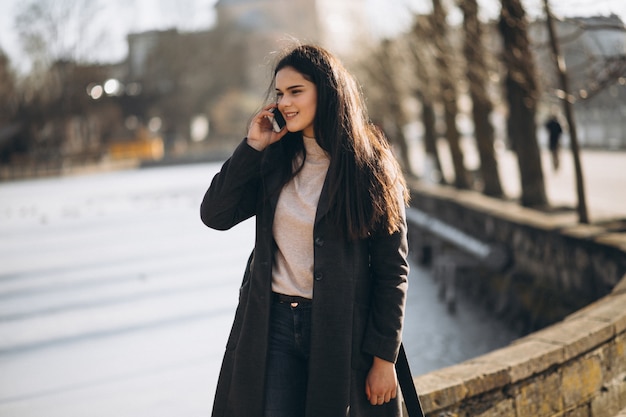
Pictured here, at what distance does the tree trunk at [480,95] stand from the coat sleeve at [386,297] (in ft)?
41.4

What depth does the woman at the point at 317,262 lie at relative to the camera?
2596 mm

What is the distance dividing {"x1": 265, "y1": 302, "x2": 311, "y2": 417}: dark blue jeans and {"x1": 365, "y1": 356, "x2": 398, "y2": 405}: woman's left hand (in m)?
0.20

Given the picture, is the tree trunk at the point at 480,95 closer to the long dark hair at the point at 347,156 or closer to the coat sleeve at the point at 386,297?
the long dark hair at the point at 347,156

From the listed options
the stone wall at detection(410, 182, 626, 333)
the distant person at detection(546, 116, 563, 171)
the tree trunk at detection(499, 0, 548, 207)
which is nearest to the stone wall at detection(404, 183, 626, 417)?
the stone wall at detection(410, 182, 626, 333)

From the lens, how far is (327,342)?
101 inches

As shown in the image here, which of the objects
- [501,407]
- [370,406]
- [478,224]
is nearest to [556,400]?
[501,407]

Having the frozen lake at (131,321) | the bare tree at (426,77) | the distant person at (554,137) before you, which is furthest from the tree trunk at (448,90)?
the frozen lake at (131,321)

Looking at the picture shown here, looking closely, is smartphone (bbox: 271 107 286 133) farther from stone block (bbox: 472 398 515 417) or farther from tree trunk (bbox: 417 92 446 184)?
tree trunk (bbox: 417 92 446 184)

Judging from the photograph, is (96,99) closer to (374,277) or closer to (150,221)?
(150,221)

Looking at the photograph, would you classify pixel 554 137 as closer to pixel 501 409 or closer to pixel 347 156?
pixel 501 409

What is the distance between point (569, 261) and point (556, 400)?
183 inches

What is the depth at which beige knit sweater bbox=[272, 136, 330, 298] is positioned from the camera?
106 inches

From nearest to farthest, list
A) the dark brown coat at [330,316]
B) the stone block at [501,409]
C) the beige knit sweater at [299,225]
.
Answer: the dark brown coat at [330,316], the beige knit sweater at [299,225], the stone block at [501,409]

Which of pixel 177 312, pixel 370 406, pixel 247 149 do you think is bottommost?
pixel 177 312
